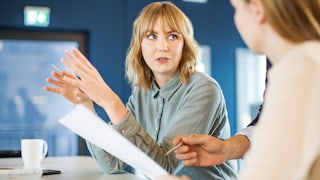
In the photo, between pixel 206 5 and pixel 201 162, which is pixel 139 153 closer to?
pixel 201 162

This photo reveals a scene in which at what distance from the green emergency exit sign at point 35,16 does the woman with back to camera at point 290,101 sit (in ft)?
13.6

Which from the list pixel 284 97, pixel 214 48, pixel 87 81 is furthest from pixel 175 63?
pixel 214 48

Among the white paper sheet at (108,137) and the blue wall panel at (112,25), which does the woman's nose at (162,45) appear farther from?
the blue wall panel at (112,25)

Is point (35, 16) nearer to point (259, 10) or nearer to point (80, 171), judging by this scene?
point (80, 171)

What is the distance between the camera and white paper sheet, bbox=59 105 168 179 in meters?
0.90

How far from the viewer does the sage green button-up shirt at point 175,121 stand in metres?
1.34

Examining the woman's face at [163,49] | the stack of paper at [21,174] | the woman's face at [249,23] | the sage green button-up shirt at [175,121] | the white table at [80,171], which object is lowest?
the white table at [80,171]

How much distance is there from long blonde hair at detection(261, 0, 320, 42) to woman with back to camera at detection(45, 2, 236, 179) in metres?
0.64

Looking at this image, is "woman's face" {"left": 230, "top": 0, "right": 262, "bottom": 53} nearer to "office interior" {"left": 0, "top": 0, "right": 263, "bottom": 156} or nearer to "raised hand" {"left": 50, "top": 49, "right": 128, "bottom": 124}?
"raised hand" {"left": 50, "top": 49, "right": 128, "bottom": 124}

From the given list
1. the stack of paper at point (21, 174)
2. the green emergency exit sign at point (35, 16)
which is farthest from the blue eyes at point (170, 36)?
the green emergency exit sign at point (35, 16)

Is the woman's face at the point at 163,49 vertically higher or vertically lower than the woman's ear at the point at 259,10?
lower

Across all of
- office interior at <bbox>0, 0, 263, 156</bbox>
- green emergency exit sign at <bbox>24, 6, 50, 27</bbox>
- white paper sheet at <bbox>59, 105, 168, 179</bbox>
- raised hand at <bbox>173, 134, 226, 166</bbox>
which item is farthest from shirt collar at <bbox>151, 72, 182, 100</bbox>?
green emergency exit sign at <bbox>24, 6, 50, 27</bbox>

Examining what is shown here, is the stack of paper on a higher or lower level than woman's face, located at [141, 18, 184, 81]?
lower

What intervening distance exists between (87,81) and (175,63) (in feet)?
1.57
